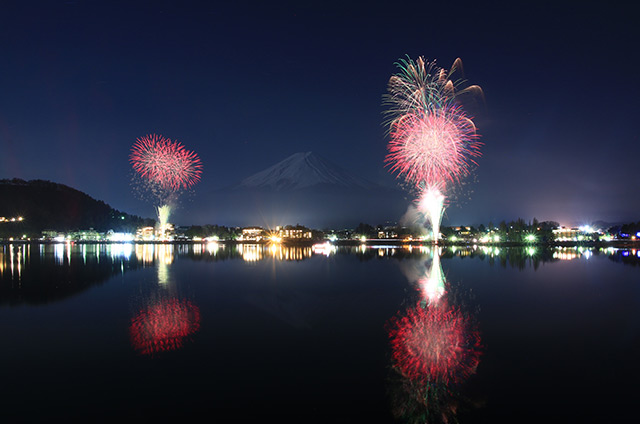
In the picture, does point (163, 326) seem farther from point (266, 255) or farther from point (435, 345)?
point (266, 255)

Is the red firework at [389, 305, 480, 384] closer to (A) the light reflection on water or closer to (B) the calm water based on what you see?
(B) the calm water

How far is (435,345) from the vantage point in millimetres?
8609

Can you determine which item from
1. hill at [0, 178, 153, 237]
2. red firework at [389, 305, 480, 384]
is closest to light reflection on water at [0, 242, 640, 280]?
red firework at [389, 305, 480, 384]

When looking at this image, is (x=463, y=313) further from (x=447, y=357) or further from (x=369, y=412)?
(x=369, y=412)

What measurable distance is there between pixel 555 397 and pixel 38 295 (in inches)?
653

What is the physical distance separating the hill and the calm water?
131300 millimetres

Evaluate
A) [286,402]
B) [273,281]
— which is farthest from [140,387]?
[273,281]

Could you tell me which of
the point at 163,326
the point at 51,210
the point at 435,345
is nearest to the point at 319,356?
the point at 435,345

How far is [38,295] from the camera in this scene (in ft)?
49.5

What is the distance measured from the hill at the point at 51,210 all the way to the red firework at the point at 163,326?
13025 cm

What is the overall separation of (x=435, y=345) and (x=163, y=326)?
257 inches

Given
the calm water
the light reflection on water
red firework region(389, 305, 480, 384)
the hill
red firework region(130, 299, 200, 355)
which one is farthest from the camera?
the hill

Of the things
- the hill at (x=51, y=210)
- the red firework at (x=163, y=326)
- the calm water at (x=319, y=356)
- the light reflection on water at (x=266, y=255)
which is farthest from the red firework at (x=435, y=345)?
the hill at (x=51, y=210)

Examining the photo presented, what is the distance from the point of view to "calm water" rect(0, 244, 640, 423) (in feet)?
18.8
